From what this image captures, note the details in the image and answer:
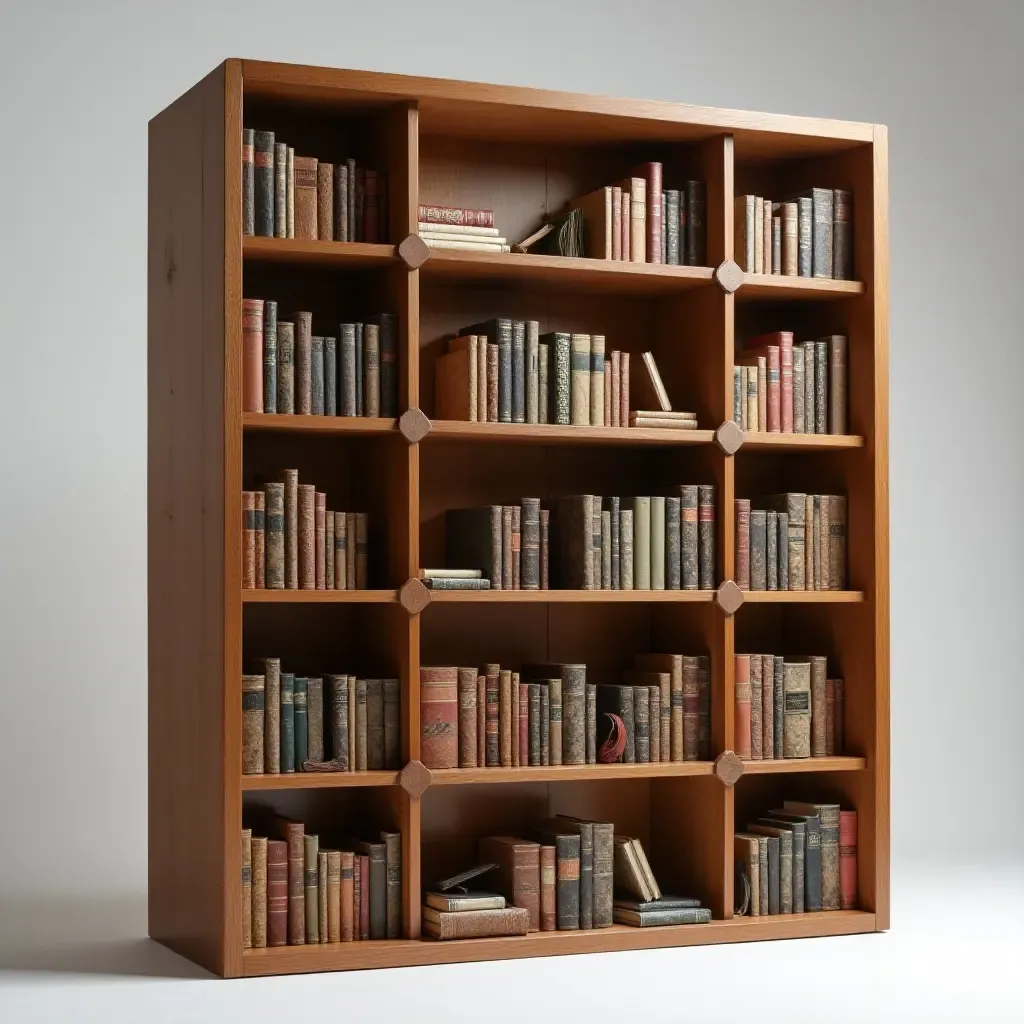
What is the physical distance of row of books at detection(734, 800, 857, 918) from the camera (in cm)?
536

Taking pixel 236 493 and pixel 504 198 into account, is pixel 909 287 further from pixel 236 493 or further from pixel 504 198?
pixel 236 493

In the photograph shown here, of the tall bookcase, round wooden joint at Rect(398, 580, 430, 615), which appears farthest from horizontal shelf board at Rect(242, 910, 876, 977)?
round wooden joint at Rect(398, 580, 430, 615)

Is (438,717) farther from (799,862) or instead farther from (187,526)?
(799,862)

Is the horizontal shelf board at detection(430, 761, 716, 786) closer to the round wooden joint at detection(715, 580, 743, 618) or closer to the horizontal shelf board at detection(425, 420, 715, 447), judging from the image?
the round wooden joint at detection(715, 580, 743, 618)

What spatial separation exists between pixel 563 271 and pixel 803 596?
1200 millimetres

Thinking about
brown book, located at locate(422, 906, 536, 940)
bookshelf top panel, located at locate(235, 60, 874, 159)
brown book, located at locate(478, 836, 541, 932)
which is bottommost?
brown book, located at locate(422, 906, 536, 940)

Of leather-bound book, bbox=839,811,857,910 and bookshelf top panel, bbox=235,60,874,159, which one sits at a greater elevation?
bookshelf top panel, bbox=235,60,874,159

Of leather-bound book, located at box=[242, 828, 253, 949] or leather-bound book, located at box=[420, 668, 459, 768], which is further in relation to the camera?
leather-bound book, located at box=[420, 668, 459, 768]

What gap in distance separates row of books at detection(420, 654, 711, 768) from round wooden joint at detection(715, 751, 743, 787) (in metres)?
0.10

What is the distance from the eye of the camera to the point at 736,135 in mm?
5402

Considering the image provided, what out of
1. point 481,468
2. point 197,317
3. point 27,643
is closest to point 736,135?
point 481,468

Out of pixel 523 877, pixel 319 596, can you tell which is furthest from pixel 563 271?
pixel 523 877

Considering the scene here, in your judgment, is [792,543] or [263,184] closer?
[263,184]

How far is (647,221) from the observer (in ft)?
17.5
